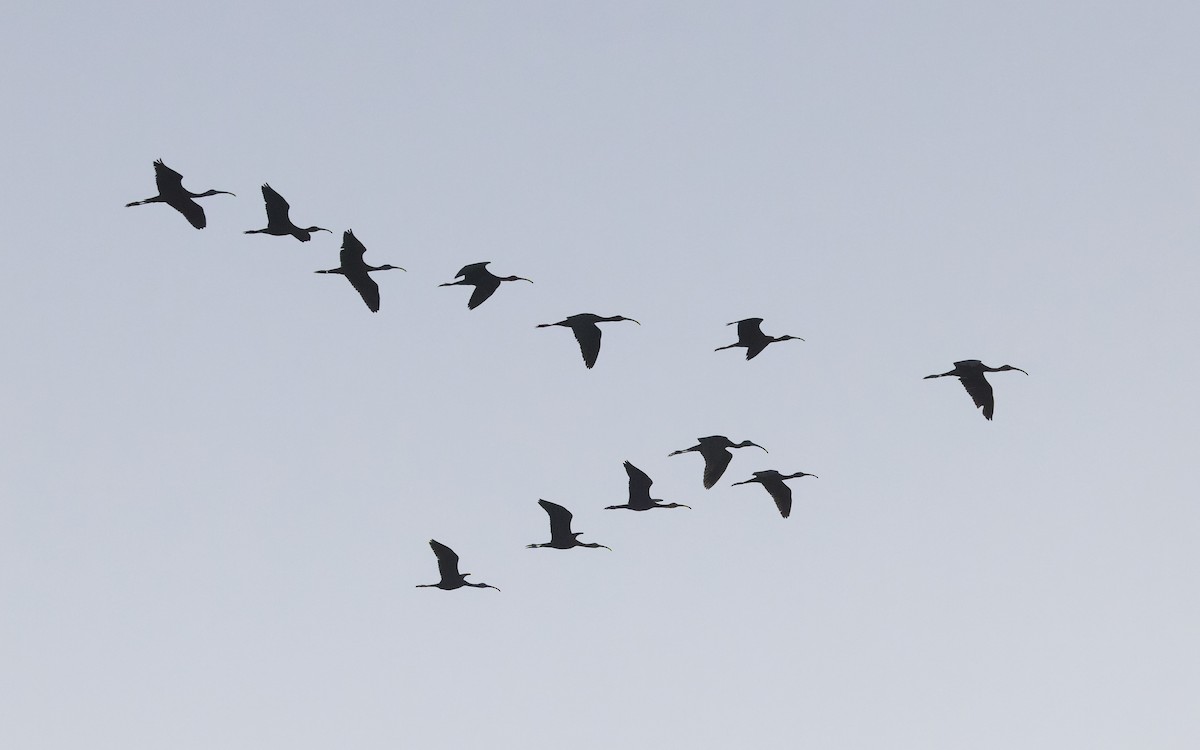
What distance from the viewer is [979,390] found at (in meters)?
40.6

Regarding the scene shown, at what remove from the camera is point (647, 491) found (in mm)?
42375

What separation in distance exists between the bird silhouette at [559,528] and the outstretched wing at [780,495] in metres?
3.87

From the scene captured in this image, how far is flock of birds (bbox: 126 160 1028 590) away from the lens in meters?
40.2

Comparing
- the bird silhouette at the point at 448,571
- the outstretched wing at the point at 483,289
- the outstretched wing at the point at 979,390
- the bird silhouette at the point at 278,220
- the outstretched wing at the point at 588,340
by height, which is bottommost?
the bird silhouette at the point at 448,571

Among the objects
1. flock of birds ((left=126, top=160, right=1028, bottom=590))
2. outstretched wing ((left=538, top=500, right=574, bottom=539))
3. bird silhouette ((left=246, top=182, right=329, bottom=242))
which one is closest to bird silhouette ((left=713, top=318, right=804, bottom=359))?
flock of birds ((left=126, top=160, right=1028, bottom=590))

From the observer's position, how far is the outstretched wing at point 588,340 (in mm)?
40562

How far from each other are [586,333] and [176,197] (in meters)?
9.08

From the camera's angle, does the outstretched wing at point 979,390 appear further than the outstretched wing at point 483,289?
No

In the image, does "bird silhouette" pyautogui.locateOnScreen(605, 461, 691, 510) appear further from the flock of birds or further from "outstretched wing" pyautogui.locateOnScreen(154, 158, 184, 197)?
"outstretched wing" pyautogui.locateOnScreen(154, 158, 184, 197)

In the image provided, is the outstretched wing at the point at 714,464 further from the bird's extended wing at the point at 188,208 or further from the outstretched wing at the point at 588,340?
the bird's extended wing at the point at 188,208

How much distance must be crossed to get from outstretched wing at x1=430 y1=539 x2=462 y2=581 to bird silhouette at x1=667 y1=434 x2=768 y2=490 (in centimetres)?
549

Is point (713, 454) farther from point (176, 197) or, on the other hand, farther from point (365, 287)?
point (176, 197)

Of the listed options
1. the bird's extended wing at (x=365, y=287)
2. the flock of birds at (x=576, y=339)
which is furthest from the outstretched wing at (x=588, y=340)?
the bird's extended wing at (x=365, y=287)

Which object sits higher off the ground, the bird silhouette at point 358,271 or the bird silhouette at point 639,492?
Answer: the bird silhouette at point 358,271
